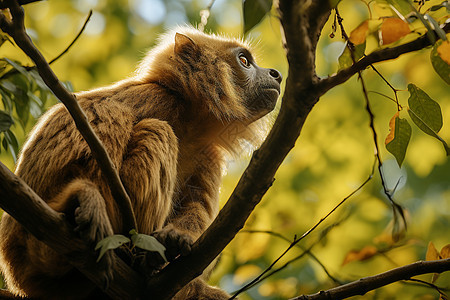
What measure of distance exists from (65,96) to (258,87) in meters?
2.48

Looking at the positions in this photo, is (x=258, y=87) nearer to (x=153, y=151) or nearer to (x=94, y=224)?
(x=153, y=151)

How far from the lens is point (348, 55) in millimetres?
2484

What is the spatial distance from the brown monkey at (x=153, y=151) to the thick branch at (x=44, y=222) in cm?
9

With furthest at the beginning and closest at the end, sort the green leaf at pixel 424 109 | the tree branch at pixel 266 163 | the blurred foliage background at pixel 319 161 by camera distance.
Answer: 1. the blurred foliage background at pixel 319 161
2. the green leaf at pixel 424 109
3. the tree branch at pixel 266 163

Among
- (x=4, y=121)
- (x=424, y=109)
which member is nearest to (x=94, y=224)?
(x=4, y=121)

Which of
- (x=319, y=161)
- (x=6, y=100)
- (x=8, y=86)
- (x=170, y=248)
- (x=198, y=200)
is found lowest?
(x=319, y=161)

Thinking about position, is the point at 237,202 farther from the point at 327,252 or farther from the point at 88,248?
the point at 327,252

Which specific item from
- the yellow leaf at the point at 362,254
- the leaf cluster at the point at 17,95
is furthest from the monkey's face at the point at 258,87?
the leaf cluster at the point at 17,95

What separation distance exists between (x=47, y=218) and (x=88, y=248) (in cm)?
27

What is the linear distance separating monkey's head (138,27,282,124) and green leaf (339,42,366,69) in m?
1.82

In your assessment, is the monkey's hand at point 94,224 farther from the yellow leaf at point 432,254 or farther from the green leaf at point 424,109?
the yellow leaf at point 432,254

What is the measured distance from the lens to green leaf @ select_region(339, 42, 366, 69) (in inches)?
96.3

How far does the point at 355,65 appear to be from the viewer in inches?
87.9

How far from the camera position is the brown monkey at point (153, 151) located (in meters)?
3.04
